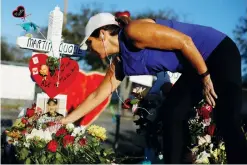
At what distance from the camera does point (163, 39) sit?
1.92 metres

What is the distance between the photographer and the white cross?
162 inches

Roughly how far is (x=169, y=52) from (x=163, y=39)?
6.1 inches

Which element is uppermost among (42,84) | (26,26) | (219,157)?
(26,26)

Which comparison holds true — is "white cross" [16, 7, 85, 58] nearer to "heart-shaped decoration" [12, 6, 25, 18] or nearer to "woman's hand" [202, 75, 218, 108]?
"heart-shaped decoration" [12, 6, 25, 18]

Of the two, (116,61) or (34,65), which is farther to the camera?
(34,65)

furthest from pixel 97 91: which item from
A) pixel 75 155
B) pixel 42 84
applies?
pixel 42 84

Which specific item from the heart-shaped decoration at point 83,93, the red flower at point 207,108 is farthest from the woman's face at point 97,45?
the heart-shaped decoration at point 83,93

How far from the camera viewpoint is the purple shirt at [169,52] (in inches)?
81.3

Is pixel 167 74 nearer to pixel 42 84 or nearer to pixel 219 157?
pixel 219 157

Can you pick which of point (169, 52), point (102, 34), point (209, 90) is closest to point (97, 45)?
point (102, 34)

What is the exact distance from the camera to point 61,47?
13.9ft

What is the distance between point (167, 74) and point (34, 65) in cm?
141

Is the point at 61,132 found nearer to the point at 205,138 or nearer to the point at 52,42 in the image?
the point at 205,138

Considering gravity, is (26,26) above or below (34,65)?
above
